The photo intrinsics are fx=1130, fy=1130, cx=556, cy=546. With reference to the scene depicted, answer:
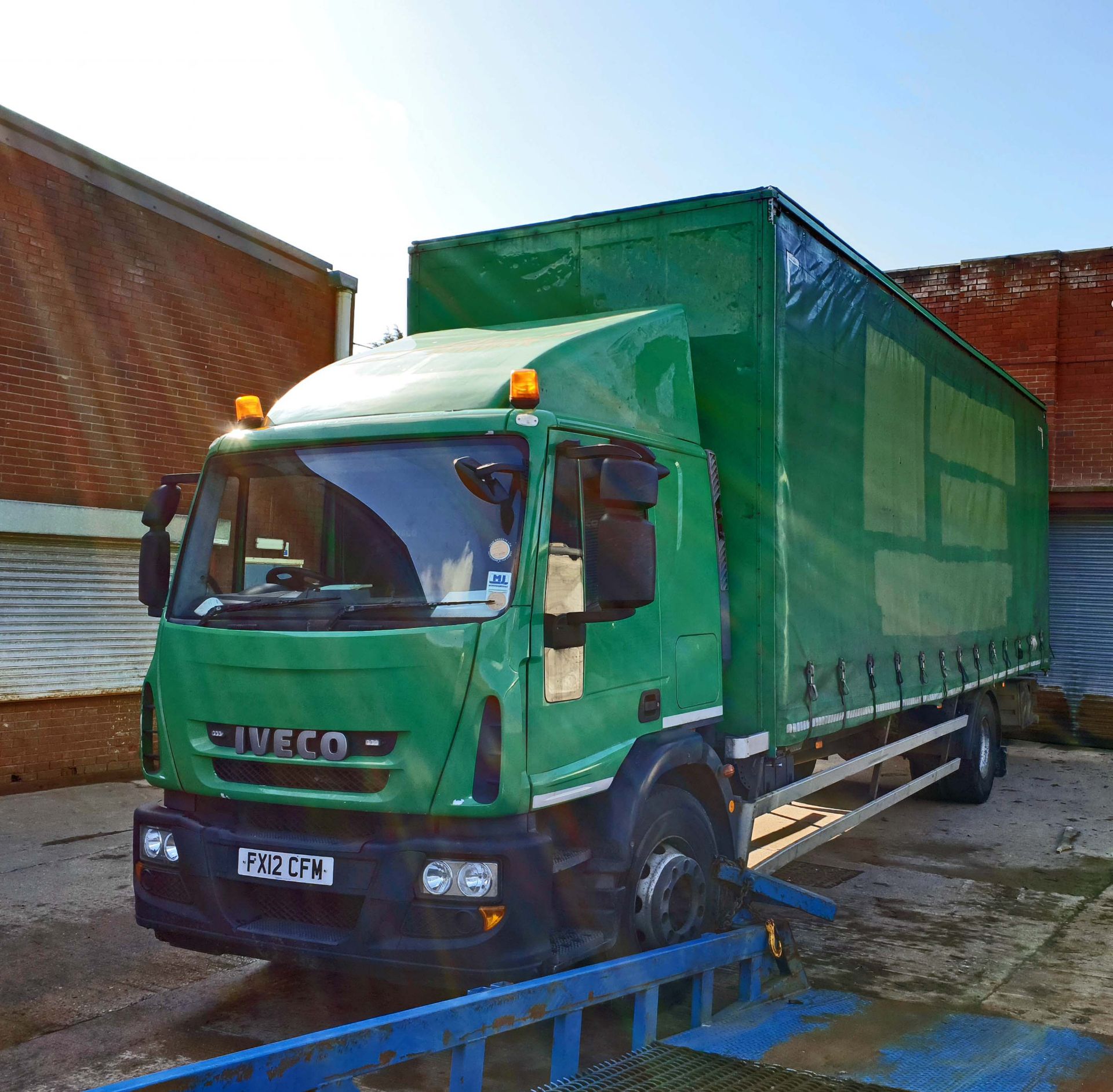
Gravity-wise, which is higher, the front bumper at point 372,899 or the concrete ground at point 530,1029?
the front bumper at point 372,899

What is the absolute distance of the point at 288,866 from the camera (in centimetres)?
411

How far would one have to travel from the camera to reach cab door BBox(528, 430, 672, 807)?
4141mm

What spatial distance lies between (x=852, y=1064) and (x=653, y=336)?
3159 mm

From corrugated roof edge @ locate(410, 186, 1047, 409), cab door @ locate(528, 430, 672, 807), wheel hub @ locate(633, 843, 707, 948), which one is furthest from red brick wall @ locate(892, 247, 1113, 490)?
cab door @ locate(528, 430, 672, 807)

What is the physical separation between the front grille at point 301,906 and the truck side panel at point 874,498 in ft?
7.88

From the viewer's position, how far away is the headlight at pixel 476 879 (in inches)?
155

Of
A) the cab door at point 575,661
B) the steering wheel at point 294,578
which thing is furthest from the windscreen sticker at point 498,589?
the steering wheel at point 294,578

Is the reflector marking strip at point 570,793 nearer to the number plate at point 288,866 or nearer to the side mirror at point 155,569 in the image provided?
the number plate at point 288,866

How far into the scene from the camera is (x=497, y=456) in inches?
169

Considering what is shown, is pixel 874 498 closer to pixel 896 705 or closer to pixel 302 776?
pixel 896 705

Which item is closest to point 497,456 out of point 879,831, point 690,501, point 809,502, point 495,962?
point 690,501

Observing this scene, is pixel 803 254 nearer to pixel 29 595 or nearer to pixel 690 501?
pixel 690 501

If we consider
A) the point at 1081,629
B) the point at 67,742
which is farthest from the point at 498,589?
the point at 1081,629

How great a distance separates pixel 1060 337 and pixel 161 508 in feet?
41.5
